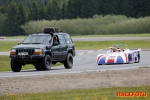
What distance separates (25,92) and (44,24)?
76224 millimetres

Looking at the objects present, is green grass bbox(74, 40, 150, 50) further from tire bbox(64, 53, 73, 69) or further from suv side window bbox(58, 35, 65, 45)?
suv side window bbox(58, 35, 65, 45)

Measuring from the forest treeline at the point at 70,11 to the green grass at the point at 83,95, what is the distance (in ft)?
284

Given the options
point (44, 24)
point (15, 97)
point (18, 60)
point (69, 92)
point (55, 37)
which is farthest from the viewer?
point (44, 24)

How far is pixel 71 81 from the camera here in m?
18.8

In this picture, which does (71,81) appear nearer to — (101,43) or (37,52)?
(37,52)

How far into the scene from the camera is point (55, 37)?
27.0m

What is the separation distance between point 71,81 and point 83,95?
3.96m

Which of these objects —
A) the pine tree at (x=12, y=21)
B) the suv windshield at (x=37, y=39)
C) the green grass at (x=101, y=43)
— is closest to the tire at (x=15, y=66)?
the suv windshield at (x=37, y=39)

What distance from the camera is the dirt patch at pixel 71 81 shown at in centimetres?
1706

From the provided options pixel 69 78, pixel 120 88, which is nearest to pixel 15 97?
pixel 120 88

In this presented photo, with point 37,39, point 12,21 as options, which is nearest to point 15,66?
point 37,39

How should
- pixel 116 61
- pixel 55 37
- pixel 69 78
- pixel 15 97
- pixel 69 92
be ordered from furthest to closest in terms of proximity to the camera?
pixel 116 61 < pixel 55 37 < pixel 69 78 < pixel 69 92 < pixel 15 97

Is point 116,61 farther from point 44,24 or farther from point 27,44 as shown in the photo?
point 44,24

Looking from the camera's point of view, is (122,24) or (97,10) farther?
(97,10)
